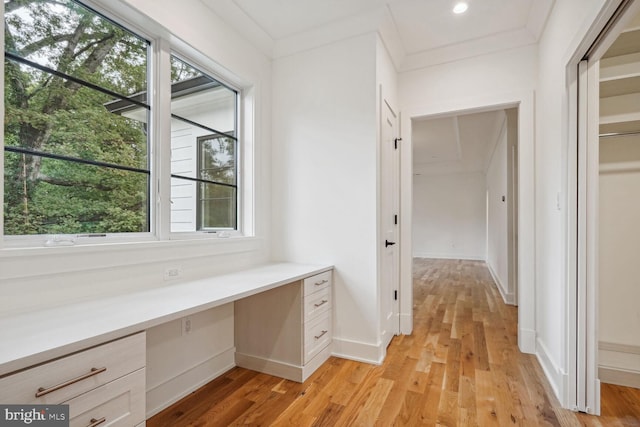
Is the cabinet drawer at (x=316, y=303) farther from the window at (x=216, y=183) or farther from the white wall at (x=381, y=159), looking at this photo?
the window at (x=216, y=183)

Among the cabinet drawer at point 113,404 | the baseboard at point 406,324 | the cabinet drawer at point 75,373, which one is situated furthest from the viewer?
the baseboard at point 406,324

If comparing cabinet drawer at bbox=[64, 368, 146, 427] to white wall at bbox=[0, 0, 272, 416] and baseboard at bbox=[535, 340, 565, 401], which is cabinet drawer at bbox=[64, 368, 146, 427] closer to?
white wall at bbox=[0, 0, 272, 416]

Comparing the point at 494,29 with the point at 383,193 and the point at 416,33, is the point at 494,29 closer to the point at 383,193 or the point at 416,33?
the point at 416,33

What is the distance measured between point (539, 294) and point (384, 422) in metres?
1.73

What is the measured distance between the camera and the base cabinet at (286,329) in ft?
7.07

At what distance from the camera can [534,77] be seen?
2693mm

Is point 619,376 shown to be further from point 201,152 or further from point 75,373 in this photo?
point 201,152

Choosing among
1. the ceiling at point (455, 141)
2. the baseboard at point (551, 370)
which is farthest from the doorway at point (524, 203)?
the ceiling at point (455, 141)

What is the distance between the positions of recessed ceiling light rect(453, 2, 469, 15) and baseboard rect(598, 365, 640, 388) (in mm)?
2790

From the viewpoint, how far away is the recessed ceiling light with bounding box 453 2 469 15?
2.35 meters

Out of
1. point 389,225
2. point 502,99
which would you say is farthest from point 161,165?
point 502,99

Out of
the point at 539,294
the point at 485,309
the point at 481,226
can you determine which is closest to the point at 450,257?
the point at 481,226

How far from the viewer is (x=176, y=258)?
6.44 feet

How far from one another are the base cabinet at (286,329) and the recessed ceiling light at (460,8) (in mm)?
2284
